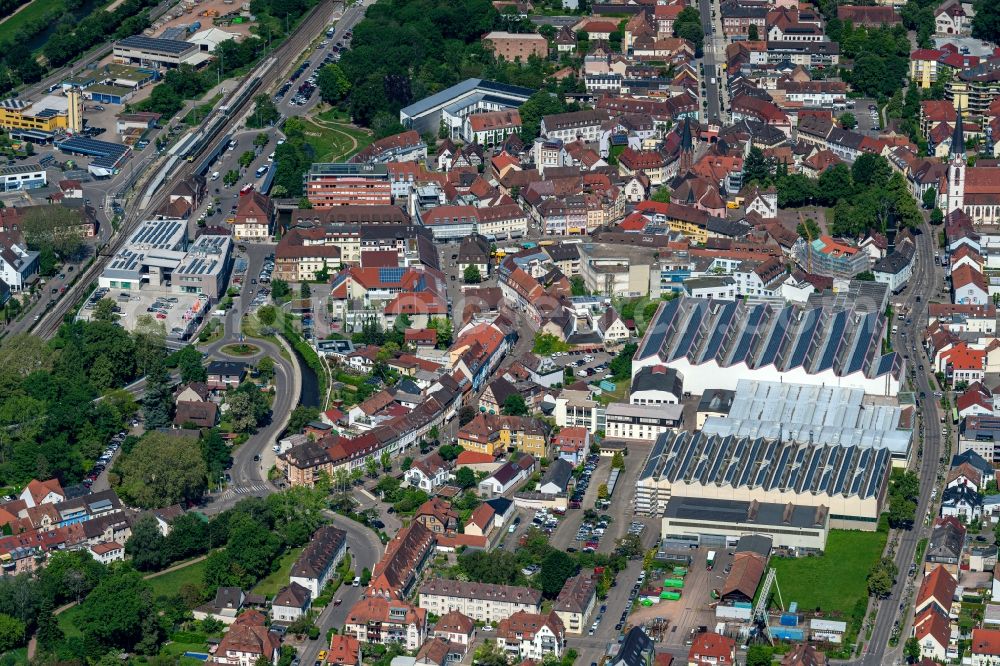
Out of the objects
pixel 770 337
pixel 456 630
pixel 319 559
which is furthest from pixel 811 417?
pixel 319 559

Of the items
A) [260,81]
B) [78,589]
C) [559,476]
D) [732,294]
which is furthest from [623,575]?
[260,81]

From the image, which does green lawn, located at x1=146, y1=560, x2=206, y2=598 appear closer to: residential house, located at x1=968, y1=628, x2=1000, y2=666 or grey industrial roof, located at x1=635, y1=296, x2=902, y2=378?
grey industrial roof, located at x1=635, y1=296, x2=902, y2=378

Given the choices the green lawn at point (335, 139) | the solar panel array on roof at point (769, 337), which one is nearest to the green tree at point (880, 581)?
the solar panel array on roof at point (769, 337)

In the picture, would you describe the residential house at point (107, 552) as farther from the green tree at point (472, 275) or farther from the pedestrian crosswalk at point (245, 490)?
the green tree at point (472, 275)

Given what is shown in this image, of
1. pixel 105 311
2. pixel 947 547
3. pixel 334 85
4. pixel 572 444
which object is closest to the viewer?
pixel 947 547

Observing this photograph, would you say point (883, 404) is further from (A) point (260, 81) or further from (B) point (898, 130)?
(A) point (260, 81)

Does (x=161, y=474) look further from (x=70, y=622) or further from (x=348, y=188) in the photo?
(x=348, y=188)

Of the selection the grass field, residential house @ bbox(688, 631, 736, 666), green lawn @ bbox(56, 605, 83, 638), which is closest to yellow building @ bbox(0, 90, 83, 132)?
the grass field
